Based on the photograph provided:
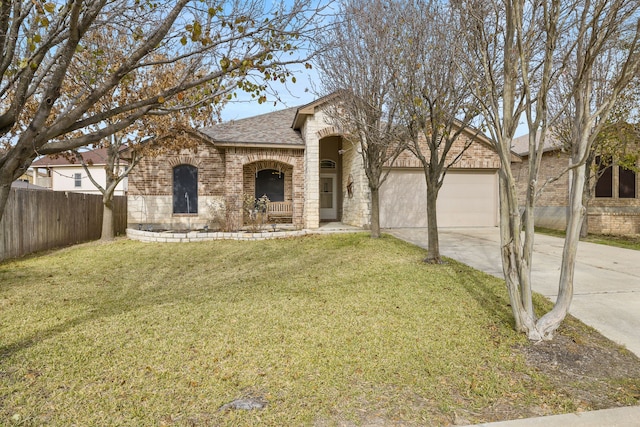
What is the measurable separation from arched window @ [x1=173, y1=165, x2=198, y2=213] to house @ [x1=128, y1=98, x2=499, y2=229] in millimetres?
39

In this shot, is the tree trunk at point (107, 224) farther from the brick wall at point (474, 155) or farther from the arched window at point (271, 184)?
the brick wall at point (474, 155)

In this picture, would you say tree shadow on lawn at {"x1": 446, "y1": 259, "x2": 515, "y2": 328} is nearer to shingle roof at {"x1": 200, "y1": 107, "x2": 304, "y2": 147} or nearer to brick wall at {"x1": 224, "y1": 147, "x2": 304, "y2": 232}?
brick wall at {"x1": 224, "y1": 147, "x2": 304, "y2": 232}

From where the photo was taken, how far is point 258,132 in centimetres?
1541

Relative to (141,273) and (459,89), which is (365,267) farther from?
(141,273)

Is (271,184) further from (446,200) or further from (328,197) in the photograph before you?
(446,200)

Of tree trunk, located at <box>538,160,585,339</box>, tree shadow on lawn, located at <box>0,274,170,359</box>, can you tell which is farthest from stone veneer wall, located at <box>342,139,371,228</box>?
tree trunk, located at <box>538,160,585,339</box>

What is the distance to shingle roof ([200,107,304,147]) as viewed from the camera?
14367 millimetres

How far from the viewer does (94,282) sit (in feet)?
22.5

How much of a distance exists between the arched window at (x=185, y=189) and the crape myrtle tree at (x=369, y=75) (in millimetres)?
7196

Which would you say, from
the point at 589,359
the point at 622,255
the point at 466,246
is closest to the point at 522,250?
the point at 589,359

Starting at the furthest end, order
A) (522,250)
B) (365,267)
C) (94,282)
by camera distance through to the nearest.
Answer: (365,267), (94,282), (522,250)

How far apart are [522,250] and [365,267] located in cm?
384

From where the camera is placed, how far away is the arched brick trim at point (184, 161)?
1465 cm

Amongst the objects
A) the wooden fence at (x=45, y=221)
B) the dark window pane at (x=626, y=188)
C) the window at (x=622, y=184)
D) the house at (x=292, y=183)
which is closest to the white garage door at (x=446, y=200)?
the house at (x=292, y=183)
